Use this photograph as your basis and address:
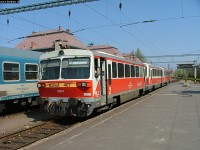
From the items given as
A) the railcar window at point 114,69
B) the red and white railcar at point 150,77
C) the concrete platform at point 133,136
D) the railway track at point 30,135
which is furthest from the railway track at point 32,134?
the red and white railcar at point 150,77

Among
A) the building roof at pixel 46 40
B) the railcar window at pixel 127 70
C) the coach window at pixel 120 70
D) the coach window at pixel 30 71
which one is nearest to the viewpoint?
the coach window at pixel 30 71

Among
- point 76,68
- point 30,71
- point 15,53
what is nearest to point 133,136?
point 76,68

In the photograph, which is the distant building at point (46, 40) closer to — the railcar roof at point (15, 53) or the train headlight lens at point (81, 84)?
the railcar roof at point (15, 53)

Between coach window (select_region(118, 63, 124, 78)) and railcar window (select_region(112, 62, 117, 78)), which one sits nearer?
railcar window (select_region(112, 62, 117, 78))

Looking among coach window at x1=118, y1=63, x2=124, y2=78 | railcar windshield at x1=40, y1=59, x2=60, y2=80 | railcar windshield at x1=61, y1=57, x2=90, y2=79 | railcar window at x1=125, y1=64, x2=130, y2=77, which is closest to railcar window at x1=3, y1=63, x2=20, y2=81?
railcar windshield at x1=40, y1=59, x2=60, y2=80

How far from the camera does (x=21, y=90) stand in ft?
49.2

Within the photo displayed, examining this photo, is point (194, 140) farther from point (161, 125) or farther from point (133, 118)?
point (133, 118)

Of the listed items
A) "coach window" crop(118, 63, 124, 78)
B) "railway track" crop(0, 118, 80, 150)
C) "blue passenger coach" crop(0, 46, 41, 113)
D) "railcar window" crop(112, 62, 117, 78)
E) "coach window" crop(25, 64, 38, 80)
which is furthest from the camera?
"coach window" crop(118, 63, 124, 78)

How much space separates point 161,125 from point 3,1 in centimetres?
1518

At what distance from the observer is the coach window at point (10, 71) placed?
45.3 ft

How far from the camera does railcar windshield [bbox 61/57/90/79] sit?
38.4ft

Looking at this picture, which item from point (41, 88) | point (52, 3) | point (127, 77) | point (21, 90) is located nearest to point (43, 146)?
point (41, 88)

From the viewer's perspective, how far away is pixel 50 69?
1252 centimetres

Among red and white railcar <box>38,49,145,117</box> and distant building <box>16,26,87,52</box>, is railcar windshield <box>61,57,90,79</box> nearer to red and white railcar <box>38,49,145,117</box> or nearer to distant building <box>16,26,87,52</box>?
red and white railcar <box>38,49,145,117</box>
